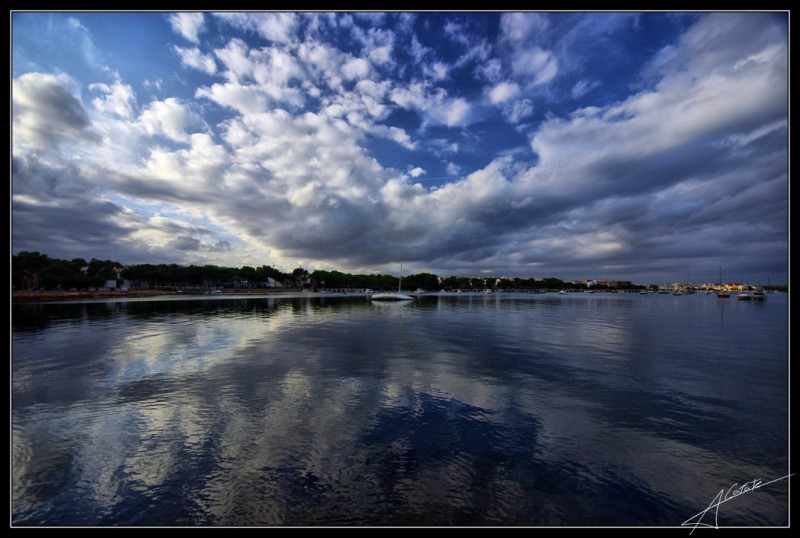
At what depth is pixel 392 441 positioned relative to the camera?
33.7 feet

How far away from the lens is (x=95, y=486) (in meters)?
7.96

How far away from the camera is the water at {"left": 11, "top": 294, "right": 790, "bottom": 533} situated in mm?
7250

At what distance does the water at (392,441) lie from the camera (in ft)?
23.8
